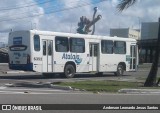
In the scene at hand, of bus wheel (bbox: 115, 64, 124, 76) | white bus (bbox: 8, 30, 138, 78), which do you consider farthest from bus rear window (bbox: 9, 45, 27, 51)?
bus wheel (bbox: 115, 64, 124, 76)

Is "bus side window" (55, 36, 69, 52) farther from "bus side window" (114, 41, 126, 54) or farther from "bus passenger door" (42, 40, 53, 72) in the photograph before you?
"bus side window" (114, 41, 126, 54)

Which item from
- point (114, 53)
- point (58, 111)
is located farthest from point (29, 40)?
point (58, 111)

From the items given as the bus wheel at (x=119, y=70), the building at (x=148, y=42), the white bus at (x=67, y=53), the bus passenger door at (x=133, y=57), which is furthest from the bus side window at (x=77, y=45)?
the building at (x=148, y=42)

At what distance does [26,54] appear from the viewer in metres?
28.8

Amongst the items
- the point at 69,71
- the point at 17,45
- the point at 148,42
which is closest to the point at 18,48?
the point at 17,45

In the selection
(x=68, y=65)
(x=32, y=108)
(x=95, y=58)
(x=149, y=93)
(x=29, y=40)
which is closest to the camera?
(x=32, y=108)

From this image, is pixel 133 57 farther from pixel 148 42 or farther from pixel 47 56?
pixel 148 42

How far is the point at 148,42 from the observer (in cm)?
7156

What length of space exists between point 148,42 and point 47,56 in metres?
44.2

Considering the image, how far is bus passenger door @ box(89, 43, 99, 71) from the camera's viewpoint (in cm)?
3266

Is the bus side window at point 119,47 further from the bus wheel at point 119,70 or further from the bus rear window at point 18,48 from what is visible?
the bus rear window at point 18,48

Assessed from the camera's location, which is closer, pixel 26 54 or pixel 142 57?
pixel 26 54

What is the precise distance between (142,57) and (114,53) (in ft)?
146

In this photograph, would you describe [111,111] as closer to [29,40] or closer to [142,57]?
[29,40]
